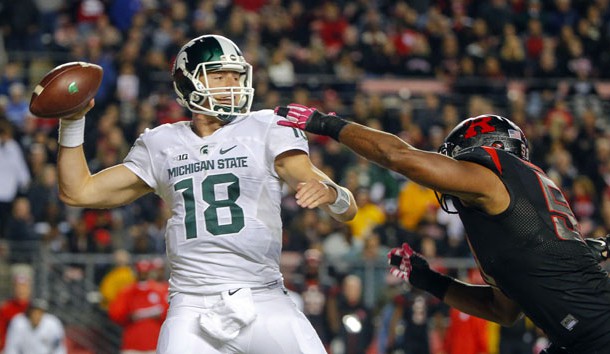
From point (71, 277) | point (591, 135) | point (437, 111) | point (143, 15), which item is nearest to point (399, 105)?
point (437, 111)

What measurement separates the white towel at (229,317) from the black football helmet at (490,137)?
1176mm

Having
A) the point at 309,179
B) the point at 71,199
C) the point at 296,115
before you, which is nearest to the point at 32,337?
the point at 71,199

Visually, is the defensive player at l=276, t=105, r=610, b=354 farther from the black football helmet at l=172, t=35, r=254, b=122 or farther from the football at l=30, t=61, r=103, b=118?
the football at l=30, t=61, r=103, b=118

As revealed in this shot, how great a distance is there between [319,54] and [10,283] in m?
6.08

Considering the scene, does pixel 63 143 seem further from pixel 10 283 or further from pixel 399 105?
pixel 399 105

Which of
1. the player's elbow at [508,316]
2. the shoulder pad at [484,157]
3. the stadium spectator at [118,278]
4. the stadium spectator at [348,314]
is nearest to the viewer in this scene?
the shoulder pad at [484,157]

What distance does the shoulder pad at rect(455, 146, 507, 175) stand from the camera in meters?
4.75

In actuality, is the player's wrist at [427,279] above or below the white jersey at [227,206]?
below

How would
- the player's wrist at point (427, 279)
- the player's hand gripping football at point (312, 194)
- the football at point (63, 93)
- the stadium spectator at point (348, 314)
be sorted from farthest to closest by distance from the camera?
the stadium spectator at point (348, 314) → the player's wrist at point (427, 279) → the football at point (63, 93) → the player's hand gripping football at point (312, 194)

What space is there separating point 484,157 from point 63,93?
2001mm

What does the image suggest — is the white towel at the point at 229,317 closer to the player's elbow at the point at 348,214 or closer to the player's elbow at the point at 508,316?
the player's elbow at the point at 348,214

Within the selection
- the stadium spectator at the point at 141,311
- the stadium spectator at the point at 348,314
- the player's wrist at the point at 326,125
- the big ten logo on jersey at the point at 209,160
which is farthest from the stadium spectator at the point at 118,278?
the player's wrist at the point at 326,125

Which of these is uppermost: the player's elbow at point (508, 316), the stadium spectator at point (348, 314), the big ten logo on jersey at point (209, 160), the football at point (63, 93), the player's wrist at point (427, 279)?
the football at point (63, 93)

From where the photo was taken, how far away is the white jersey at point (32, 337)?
1075cm
